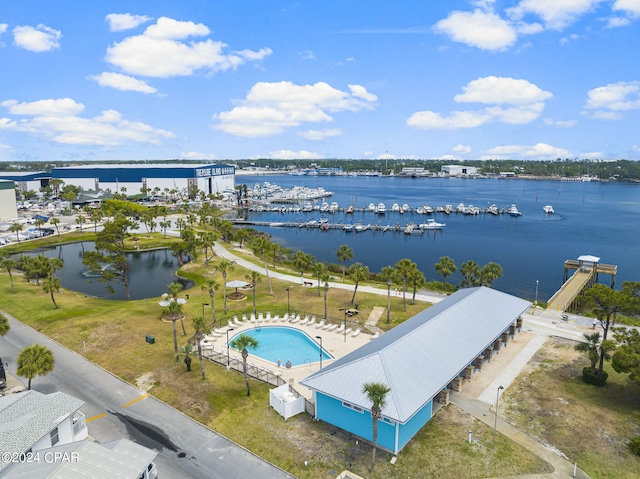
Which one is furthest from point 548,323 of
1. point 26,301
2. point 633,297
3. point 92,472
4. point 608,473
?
point 26,301

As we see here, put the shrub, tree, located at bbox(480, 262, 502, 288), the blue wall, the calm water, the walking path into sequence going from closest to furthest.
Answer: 1. the walking path
2. the blue wall
3. the shrub
4. tree, located at bbox(480, 262, 502, 288)
5. the calm water

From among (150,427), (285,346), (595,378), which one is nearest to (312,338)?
(285,346)

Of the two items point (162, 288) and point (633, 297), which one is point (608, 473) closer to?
point (633, 297)

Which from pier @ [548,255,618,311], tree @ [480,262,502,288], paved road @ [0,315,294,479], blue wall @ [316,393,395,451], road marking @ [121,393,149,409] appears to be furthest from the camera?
pier @ [548,255,618,311]

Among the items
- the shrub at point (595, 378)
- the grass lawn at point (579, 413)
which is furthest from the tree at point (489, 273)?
the shrub at point (595, 378)

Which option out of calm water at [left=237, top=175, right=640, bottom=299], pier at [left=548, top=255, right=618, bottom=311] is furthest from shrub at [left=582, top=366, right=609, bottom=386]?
calm water at [left=237, top=175, right=640, bottom=299]

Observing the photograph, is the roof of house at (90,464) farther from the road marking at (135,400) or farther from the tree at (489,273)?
the tree at (489,273)

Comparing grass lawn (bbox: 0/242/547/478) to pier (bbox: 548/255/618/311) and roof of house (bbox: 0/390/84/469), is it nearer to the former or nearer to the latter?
roof of house (bbox: 0/390/84/469)

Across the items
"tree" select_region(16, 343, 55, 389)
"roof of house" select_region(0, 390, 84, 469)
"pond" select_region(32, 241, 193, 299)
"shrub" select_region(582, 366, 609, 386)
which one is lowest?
"pond" select_region(32, 241, 193, 299)
